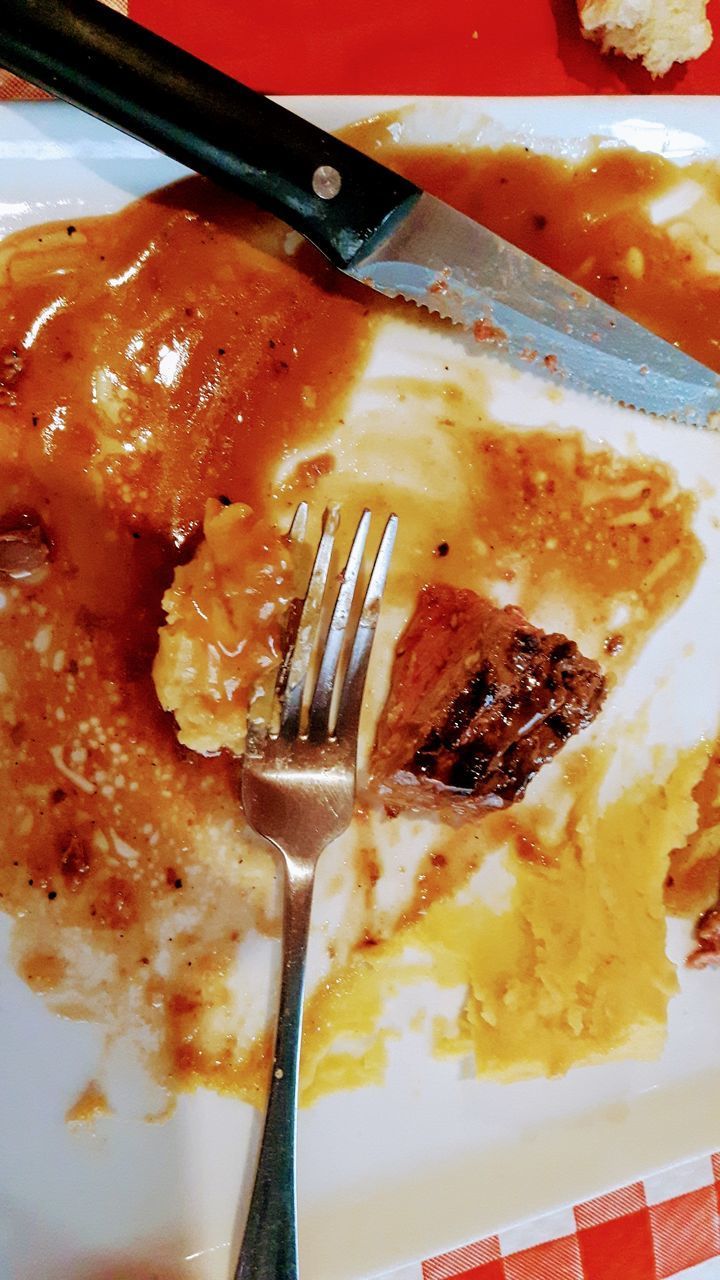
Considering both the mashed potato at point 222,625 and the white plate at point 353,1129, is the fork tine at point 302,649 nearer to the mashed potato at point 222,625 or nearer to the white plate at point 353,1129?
the mashed potato at point 222,625

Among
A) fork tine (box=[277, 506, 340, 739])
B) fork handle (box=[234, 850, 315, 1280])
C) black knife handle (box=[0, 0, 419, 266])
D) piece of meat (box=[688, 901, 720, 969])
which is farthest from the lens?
piece of meat (box=[688, 901, 720, 969])

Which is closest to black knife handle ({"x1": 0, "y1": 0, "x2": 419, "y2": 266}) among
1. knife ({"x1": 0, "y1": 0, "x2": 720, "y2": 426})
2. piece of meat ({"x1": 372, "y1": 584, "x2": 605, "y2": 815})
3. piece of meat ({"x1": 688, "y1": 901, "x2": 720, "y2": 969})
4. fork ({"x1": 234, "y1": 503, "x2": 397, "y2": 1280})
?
knife ({"x1": 0, "y1": 0, "x2": 720, "y2": 426})

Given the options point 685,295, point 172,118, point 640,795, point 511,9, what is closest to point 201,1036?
point 640,795

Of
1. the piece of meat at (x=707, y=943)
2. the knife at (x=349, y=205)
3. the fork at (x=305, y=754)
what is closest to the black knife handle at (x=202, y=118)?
the knife at (x=349, y=205)

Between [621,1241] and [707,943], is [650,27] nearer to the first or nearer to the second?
[707,943]

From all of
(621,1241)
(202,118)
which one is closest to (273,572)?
(202,118)

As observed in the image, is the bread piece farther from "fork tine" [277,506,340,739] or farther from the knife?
"fork tine" [277,506,340,739]

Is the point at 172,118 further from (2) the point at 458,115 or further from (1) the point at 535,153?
(1) the point at 535,153
